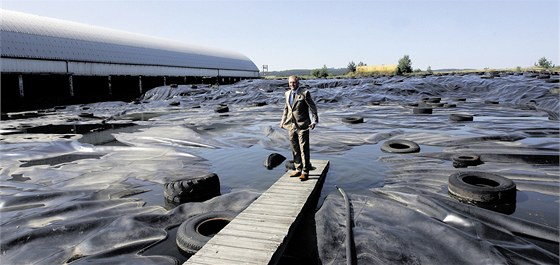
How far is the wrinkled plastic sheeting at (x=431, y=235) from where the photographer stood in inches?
173

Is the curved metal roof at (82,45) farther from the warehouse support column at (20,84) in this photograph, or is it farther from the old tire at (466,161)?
the old tire at (466,161)

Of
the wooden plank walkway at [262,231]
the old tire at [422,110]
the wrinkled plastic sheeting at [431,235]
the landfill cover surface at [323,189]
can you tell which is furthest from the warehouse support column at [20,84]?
the wrinkled plastic sheeting at [431,235]

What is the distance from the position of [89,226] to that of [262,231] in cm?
333

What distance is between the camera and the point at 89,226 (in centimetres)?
574

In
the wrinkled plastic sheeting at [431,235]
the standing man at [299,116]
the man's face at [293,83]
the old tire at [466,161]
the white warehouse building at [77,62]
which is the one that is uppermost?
the white warehouse building at [77,62]

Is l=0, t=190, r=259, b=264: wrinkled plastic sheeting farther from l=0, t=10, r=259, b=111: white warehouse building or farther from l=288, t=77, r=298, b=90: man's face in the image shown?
l=0, t=10, r=259, b=111: white warehouse building

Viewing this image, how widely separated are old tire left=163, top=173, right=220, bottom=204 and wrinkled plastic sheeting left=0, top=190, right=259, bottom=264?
1.80ft

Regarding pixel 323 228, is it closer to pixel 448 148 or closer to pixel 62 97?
pixel 448 148

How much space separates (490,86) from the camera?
32094 mm

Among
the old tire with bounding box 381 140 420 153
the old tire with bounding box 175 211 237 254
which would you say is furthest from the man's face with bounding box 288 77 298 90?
the old tire with bounding box 381 140 420 153

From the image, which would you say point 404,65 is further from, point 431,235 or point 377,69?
point 431,235

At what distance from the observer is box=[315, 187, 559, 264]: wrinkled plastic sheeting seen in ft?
14.4

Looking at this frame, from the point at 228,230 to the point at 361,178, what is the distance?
457cm

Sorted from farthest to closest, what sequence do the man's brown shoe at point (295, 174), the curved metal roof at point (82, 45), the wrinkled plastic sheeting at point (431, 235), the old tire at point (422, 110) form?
the curved metal roof at point (82, 45) < the old tire at point (422, 110) < the man's brown shoe at point (295, 174) < the wrinkled plastic sheeting at point (431, 235)
